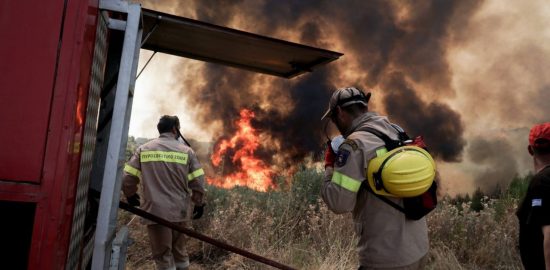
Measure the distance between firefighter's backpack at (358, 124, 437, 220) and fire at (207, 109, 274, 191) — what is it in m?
7.13

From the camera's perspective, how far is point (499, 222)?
6.77 metres

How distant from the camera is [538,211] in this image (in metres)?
2.75

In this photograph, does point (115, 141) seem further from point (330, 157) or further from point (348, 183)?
point (330, 157)

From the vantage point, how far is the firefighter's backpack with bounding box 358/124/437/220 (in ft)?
8.35

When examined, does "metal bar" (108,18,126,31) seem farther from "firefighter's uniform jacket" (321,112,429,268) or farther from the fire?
the fire

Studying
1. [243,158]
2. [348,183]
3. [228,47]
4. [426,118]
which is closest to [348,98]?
[348,183]

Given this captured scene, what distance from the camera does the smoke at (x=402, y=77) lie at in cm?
1245

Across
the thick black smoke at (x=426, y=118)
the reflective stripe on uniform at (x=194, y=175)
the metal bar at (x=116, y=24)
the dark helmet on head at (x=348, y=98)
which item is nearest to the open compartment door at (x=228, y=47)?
the metal bar at (x=116, y=24)

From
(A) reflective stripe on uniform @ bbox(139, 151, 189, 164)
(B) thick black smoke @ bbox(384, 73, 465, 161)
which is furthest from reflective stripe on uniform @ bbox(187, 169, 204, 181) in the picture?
(B) thick black smoke @ bbox(384, 73, 465, 161)

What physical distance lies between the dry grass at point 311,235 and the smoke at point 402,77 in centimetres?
439

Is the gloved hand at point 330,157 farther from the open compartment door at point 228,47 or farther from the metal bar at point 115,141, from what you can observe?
the metal bar at point 115,141

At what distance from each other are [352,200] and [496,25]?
1273 centimetres

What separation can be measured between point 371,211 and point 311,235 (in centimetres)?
377

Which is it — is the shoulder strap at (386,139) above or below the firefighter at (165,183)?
above
